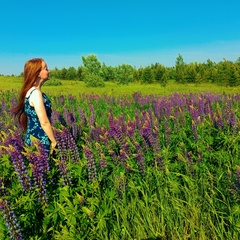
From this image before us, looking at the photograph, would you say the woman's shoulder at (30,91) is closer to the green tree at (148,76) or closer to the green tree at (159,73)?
the green tree at (159,73)

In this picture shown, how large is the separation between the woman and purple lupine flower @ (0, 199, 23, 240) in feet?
5.19

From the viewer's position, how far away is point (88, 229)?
2891 mm

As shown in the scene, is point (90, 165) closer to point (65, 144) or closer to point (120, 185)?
point (120, 185)

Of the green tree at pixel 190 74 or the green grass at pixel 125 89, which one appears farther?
the green tree at pixel 190 74

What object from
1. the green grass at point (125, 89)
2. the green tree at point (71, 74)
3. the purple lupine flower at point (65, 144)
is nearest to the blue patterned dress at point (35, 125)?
the purple lupine flower at point (65, 144)

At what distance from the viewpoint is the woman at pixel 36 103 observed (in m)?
4.06

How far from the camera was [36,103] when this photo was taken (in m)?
4.03

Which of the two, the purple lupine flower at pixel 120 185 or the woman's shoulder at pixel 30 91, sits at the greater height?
the woman's shoulder at pixel 30 91

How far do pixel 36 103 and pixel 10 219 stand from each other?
6.69 ft

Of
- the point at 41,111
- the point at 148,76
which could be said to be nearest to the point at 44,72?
the point at 41,111

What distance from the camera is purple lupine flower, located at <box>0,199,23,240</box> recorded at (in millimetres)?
2328

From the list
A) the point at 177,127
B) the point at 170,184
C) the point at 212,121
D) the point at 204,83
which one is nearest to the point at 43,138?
the point at 170,184

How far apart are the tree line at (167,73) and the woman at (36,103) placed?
3323 centimetres

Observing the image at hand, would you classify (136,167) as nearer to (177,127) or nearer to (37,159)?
(37,159)
